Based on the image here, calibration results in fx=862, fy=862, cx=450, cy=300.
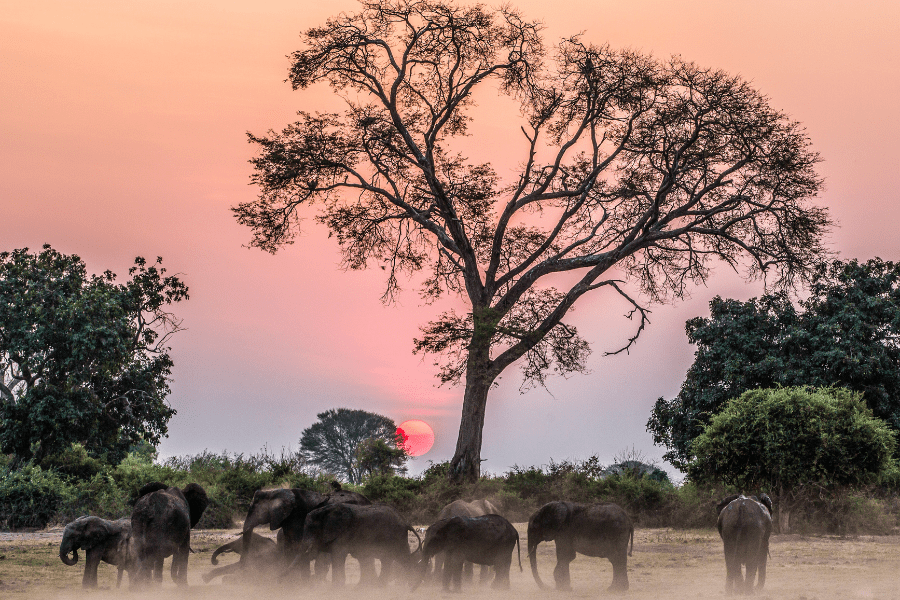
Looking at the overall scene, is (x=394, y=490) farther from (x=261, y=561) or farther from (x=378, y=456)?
(x=261, y=561)

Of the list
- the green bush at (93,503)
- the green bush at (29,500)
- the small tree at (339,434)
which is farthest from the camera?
the small tree at (339,434)

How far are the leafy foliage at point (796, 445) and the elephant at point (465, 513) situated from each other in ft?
31.6

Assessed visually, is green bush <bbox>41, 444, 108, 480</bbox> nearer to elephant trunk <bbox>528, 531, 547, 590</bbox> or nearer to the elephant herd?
the elephant herd

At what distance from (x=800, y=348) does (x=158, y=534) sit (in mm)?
26240

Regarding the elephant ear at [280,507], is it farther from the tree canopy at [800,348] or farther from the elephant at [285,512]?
the tree canopy at [800,348]

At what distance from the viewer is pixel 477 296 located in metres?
28.9

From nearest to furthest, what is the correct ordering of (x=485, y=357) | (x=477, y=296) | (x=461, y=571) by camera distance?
(x=461, y=571) < (x=485, y=357) < (x=477, y=296)

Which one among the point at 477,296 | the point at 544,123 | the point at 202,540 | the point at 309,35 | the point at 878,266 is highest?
the point at 309,35

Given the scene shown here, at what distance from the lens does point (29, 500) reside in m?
21.4

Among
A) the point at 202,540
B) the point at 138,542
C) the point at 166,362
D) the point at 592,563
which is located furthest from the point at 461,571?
the point at 166,362

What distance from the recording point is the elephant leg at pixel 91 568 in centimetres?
1052

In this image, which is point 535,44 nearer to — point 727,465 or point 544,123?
point 544,123

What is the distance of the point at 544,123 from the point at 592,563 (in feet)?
61.9

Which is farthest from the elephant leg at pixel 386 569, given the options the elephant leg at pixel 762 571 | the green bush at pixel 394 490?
the green bush at pixel 394 490
